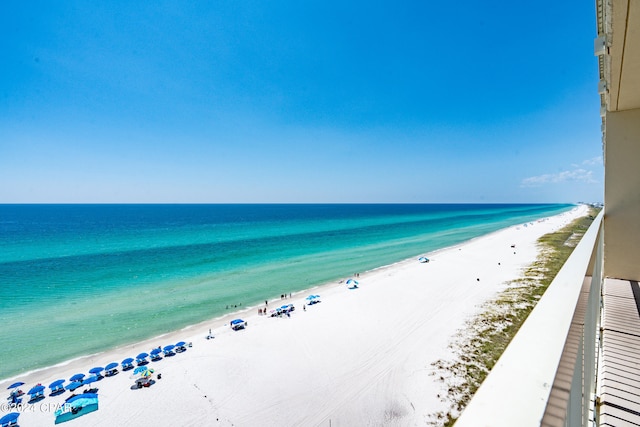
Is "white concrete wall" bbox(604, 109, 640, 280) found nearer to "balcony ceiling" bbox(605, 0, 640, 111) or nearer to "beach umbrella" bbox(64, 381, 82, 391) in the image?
"balcony ceiling" bbox(605, 0, 640, 111)

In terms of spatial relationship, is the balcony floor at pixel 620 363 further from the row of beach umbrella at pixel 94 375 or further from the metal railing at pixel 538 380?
the row of beach umbrella at pixel 94 375

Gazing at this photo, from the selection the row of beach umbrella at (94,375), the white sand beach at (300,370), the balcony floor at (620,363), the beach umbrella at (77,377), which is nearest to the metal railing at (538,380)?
the balcony floor at (620,363)

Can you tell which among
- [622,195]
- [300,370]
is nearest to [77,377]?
[300,370]

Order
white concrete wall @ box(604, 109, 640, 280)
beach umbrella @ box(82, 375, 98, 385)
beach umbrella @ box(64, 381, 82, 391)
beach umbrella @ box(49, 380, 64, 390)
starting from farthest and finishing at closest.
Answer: beach umbrella @ box(82, 375, 98, 385), beach umbrella @ box(49, 380, 64, 390), beach umbrella @ box(64, 381, 82, 391), white concrete wall @ box(604, 109, 640, 280)

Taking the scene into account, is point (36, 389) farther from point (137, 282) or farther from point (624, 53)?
point (624, 53)

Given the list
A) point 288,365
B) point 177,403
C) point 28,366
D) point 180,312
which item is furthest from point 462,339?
point 28,366

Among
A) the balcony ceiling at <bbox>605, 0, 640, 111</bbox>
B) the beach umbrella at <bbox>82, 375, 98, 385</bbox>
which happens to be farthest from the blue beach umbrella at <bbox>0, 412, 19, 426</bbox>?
the balcony ceiling at <bbox>605, 0, 640, 111</bbox>
